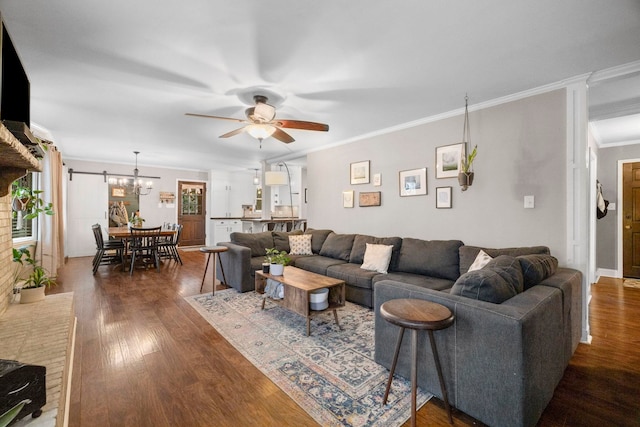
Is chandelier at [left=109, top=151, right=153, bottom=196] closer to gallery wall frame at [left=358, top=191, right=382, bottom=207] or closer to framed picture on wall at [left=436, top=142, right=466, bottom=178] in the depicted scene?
gallery wall frame at [left=358, top=191, right=382, bottom=207]

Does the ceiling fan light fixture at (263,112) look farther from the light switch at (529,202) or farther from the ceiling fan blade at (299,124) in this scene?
the light switch at (529,202)

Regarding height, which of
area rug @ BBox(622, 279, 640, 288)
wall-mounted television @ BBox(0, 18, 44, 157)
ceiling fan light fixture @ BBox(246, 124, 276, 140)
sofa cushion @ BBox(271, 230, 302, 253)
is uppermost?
ceiling fan light fixture @ BBox(246, 124, 276, 140)

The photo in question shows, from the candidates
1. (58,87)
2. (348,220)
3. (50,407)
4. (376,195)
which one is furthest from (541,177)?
(58,87)

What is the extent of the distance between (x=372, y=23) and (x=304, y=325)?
2.71 metres

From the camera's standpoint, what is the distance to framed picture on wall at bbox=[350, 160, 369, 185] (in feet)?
15.5

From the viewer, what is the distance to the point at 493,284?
1.71 meters

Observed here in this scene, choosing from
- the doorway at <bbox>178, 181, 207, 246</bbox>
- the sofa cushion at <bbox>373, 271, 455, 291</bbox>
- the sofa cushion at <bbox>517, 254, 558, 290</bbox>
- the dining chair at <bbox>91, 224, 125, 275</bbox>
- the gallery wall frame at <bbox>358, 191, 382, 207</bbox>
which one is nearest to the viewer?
the sofa cushion at <bbox>517, 254, 558, 290</bbox>

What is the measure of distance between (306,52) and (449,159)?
230cm

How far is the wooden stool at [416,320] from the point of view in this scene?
1.51 meters

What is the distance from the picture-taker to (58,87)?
290 centimetres

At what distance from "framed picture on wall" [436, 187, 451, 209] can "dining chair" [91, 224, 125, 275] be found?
19.2 feet

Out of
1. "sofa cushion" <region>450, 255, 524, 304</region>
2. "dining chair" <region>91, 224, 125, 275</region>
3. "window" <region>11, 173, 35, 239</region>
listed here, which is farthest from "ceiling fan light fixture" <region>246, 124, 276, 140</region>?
"dining chair" <region>91, 224, 125, 275</region>

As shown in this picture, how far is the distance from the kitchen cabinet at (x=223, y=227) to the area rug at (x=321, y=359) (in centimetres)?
517

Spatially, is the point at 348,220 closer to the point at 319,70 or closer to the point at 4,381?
the point at 319,70
